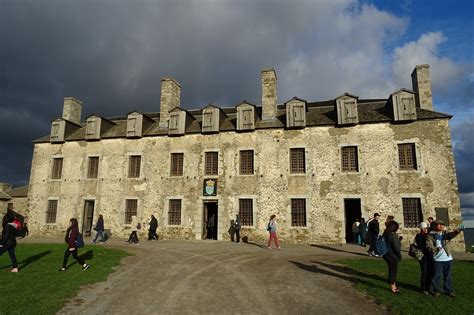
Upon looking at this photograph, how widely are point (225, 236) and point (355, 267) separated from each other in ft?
32.6

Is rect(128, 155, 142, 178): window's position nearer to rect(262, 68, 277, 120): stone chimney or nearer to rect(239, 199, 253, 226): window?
rect(239, 199, 253, 226): window

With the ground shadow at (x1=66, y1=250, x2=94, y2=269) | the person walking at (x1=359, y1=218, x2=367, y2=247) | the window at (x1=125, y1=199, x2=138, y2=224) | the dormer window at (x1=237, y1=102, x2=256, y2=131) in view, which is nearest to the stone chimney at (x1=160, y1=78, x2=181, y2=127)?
the dormer window at (x1=237, y1=102, x2=256, y2=131)

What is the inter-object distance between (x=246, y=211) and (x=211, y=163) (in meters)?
3.86

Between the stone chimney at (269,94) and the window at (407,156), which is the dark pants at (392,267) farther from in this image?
the stone chimney at (269,94)

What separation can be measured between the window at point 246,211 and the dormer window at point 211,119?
5037mm

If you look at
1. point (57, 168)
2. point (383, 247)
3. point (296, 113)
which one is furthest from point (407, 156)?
point (57, 168)

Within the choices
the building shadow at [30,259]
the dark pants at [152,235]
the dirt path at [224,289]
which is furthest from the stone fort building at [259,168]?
the building shadow at [30,259]

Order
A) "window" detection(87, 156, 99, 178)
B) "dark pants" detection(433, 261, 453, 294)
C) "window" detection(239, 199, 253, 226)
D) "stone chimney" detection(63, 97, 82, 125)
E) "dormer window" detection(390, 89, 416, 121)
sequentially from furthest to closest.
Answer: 1. "stone chimney" detection(63, 97, 82, 125)
2. "window" detection(87, 156, 99, 178)
3. "window" detection(239, 199, 253, 226)
4. "dormer window" detection(390, 89, 416, 121)
5. "dark pants" detection(433, 261, 453, 294)

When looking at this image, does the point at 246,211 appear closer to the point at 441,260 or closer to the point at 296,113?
the point at 296,113

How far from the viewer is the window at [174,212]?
19.6 m

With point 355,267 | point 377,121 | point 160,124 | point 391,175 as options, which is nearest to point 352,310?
point 355,267

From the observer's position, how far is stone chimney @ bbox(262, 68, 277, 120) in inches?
797

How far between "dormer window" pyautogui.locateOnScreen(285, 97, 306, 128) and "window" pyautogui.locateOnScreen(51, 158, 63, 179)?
16.7 meters

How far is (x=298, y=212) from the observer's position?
17984 millimetres
